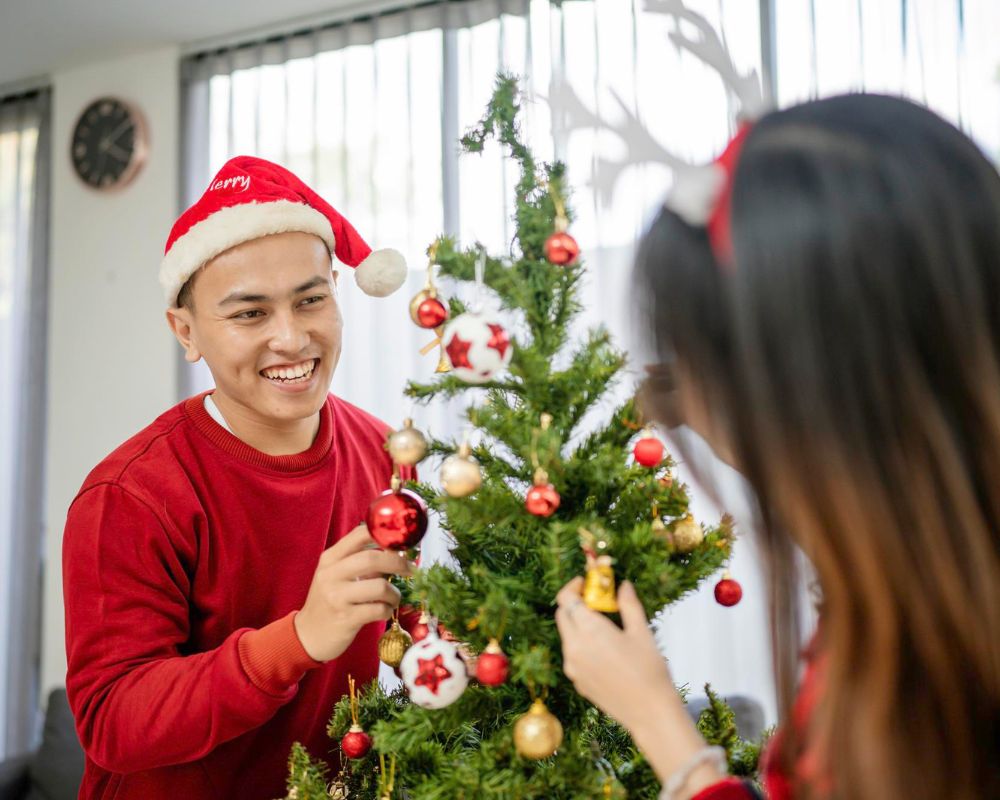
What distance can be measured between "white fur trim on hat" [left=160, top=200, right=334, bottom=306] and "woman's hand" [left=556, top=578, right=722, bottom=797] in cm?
70

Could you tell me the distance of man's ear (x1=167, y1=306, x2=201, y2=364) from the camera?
128 cm

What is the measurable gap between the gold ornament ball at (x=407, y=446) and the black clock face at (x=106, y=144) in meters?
2.93

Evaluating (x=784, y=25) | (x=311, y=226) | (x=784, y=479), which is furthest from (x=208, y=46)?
(x=784, y=479)

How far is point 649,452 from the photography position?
878mm

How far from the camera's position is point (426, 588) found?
819 mm

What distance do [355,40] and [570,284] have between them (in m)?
2.60

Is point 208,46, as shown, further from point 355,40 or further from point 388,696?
point 388,696

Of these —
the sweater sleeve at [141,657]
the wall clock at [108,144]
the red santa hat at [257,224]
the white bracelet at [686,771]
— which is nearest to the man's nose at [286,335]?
the red santa hat at [257,224]

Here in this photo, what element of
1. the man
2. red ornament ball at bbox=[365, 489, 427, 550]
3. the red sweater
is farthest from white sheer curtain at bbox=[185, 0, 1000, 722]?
red ornament ball at bbox=[365, 489, 427, 550]

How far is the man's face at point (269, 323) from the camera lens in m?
1.19

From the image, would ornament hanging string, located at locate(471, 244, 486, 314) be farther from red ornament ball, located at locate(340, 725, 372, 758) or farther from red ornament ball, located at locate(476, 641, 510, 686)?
red ornament ball, located at locate(340, 725, 372, 758)

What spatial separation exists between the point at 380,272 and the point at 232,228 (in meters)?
0.21

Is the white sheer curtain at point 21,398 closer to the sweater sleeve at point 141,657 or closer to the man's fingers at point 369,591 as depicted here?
the sweater sleeve at point 141,657

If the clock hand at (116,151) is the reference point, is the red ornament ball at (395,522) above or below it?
below
